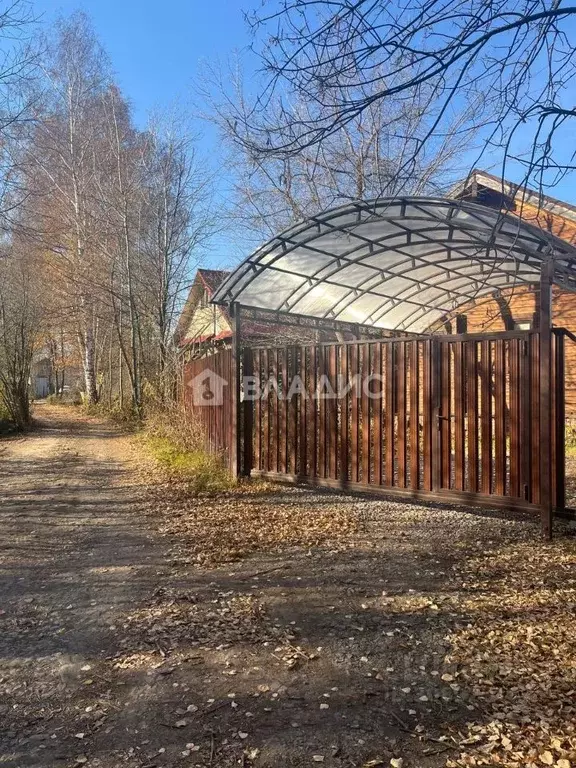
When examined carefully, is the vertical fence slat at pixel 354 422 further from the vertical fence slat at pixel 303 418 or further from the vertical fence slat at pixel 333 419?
the vertical fence slat at pixel 303 418

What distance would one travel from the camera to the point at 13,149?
9469 millimetres

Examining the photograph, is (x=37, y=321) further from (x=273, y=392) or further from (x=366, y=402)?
(x=366, y=402)

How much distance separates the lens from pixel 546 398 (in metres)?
5.14

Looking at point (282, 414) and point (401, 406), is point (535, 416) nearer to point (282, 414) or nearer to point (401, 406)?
point (401, 406)

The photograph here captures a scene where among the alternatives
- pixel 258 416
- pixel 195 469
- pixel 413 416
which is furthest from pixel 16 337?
pixel 413 416

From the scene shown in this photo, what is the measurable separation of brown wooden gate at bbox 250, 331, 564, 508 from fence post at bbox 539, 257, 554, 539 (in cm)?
7

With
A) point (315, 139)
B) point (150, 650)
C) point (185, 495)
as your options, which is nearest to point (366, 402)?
point (185, 495)

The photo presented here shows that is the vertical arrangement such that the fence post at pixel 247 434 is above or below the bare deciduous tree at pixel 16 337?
below

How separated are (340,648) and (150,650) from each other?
3.60 ft

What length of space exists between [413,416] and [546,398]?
160 cm

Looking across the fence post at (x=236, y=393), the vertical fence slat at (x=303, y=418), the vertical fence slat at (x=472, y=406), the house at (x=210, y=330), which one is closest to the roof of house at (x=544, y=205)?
the vertical fence slat at (x=472, y=406)

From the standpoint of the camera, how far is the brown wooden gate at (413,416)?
A: 17.7ft

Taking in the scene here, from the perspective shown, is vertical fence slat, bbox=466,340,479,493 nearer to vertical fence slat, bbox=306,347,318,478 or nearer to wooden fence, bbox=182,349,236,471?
vertical fence slat, bbox=306,347,318,478

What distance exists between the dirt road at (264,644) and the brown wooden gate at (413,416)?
25.6 inches
